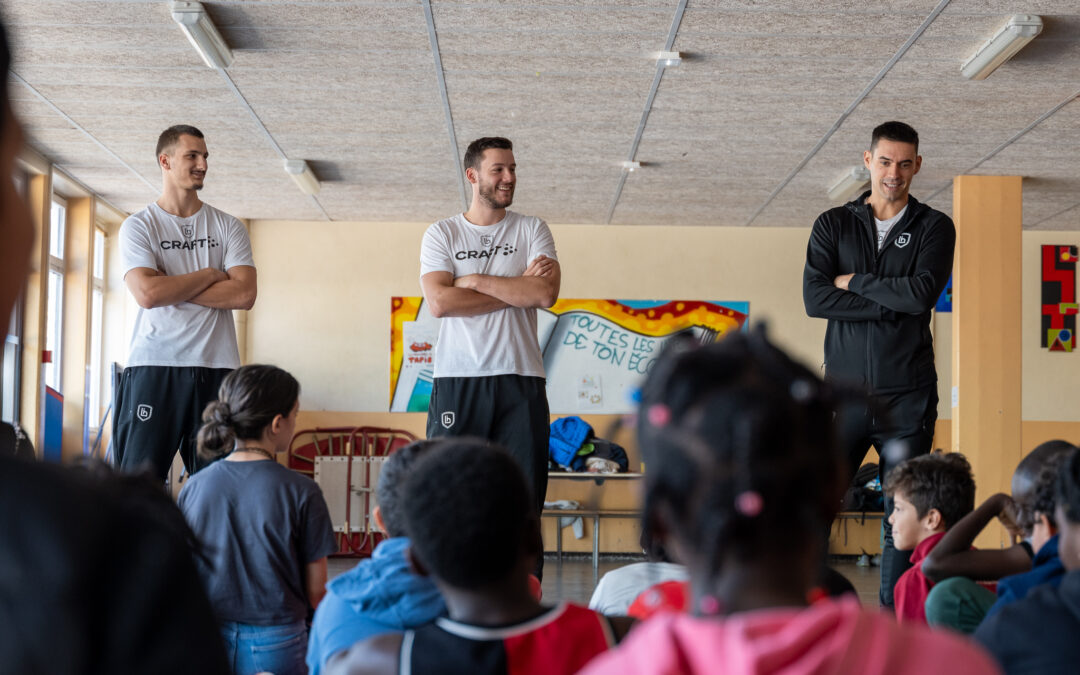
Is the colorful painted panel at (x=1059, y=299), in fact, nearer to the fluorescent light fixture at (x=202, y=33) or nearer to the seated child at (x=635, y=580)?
the fluorescent light fixture at (x=202, y=33)

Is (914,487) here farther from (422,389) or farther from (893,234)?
(422,389)

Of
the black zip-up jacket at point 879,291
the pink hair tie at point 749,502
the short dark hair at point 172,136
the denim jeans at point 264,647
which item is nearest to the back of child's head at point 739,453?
the pink hair tie at point 749,502

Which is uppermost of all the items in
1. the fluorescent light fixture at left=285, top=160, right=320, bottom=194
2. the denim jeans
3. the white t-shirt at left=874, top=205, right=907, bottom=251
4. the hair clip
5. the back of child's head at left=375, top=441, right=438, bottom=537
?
the fluorescent light fixture at left=285, top=160, right=320, bottom=194

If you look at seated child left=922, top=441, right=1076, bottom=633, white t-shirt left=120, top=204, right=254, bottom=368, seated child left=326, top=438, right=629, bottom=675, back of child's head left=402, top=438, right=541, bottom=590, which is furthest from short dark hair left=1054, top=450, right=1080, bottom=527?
white t-shirt left=120, top=204, right=254, bottom=368

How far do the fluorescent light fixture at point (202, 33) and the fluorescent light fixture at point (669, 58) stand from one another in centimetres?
219

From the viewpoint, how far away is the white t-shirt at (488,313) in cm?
370

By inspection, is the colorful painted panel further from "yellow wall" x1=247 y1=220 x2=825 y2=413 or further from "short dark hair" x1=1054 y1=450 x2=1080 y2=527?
"short dark hair" x1=1054 y1=450 x2=1080 y2=527

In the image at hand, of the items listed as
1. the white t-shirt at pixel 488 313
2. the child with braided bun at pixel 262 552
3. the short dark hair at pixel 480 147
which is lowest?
the child with braided bun at pixel 262 552

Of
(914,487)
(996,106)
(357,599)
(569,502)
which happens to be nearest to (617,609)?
(357,599)

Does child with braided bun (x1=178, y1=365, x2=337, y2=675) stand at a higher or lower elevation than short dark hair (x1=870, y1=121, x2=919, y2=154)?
lower

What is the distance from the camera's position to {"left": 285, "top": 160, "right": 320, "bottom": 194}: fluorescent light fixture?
7.25 meters

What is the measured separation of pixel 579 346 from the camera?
30.4 feet

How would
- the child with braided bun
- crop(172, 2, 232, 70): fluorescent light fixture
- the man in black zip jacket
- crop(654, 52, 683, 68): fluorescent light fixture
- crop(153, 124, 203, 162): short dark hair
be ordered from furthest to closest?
Answer: 1. crop(654, 52, 683, 68): fluorescent light fixture
2. crop(172, 2, 232, 70): fluorescent light fixture
3. crop(153, 124, 203, 162): short dark hair
4. the man in black zip jacket
5. the child with braided bun

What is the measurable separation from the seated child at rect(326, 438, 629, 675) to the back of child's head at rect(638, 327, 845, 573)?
1.66ft
